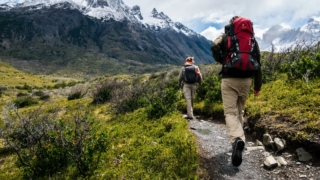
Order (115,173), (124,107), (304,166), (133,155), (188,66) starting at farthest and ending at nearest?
(124,107), (188,66), (133,155), (115,173), (304,166)

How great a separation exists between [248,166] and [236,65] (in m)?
2.19

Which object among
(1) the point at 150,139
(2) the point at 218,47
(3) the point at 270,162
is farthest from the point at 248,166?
(1) the point at 150,139

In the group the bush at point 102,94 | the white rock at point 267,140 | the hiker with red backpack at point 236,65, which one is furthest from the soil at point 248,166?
the bush at point 102,94

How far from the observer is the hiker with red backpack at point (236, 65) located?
17.2 feet

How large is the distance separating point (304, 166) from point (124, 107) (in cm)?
985

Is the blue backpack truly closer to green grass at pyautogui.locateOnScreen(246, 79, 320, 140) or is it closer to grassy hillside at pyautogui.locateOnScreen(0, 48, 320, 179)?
grassy hillside at pyautogui.locateOnScreen(0, 48, 320, 179)

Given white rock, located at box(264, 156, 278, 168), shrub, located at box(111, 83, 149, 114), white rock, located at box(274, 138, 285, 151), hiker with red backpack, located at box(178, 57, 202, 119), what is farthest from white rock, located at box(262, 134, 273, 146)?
shrub, located at box(111, 83, 149, 114)

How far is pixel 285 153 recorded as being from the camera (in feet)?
19.0

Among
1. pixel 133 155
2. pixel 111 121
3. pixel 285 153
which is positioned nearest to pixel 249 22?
pixel 285 153

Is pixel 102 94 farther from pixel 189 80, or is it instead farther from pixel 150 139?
pixel 150 139

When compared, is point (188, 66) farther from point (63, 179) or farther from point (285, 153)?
point (63, 179)

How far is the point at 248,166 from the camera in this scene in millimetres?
5496

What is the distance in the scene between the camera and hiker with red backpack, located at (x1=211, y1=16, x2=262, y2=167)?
5250 mm

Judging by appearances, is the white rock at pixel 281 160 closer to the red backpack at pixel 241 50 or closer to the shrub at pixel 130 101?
the red backpack at pixel 241 50
